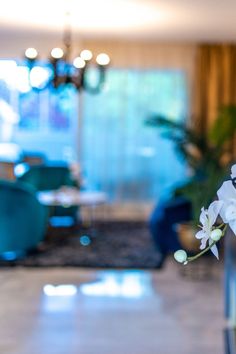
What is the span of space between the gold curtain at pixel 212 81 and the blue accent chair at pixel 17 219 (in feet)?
10.8

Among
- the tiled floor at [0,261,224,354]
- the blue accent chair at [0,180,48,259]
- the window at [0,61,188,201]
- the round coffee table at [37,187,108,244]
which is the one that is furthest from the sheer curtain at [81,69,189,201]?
the tiled floor at [0,261,224,354]

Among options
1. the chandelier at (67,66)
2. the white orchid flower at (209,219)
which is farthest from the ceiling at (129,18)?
the white orchid flower at (209,219)

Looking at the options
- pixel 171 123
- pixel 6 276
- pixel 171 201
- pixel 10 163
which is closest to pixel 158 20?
pixel 171 123

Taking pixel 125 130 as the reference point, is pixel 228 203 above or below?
below

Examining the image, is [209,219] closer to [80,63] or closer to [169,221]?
[169,221]

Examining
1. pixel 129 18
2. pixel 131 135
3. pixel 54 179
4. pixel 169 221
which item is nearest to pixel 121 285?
pixel 169 221

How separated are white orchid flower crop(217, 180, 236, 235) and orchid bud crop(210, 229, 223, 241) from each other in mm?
22

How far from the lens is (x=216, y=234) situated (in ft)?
3.32

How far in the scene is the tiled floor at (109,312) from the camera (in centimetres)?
354

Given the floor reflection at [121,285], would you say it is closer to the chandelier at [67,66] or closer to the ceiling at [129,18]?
the chandelier at [67,66]

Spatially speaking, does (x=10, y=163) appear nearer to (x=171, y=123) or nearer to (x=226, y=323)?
(x=171, y=123)

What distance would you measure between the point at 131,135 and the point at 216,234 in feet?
24.1

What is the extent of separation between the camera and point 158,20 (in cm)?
617

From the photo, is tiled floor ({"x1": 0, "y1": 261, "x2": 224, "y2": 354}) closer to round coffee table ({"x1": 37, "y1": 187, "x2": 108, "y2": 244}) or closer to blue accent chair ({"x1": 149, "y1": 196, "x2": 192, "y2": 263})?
blue accent chair ({"x1": 149, "y1": 196, "x2": 192, "y2": 263})
